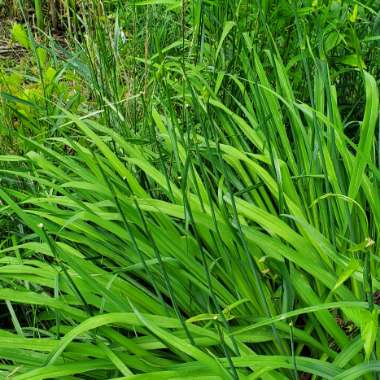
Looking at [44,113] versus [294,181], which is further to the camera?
[44,113]

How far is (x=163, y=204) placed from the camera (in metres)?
1.47

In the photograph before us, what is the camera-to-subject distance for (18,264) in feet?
4.99

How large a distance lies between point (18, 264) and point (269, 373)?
0.64 meters

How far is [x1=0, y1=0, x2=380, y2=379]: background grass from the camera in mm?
1208

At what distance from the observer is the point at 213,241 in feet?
4.81

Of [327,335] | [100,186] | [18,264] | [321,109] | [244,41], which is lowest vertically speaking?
[327,335]

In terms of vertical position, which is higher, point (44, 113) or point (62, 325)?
point (44, 113)

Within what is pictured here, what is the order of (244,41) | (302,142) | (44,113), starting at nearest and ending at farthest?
1. (302,142)
2. (244,41)
3. (44,113)

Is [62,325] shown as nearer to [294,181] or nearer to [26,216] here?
[26,216]

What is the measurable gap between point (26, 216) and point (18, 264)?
20 cm

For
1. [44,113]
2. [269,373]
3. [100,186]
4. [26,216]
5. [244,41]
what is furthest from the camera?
[44,113]

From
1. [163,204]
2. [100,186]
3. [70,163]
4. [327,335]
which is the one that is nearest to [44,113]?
[70,163]

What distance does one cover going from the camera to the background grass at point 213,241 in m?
1.21

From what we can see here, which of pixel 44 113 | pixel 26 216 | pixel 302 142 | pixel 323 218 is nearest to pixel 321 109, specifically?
pixel 302 142
